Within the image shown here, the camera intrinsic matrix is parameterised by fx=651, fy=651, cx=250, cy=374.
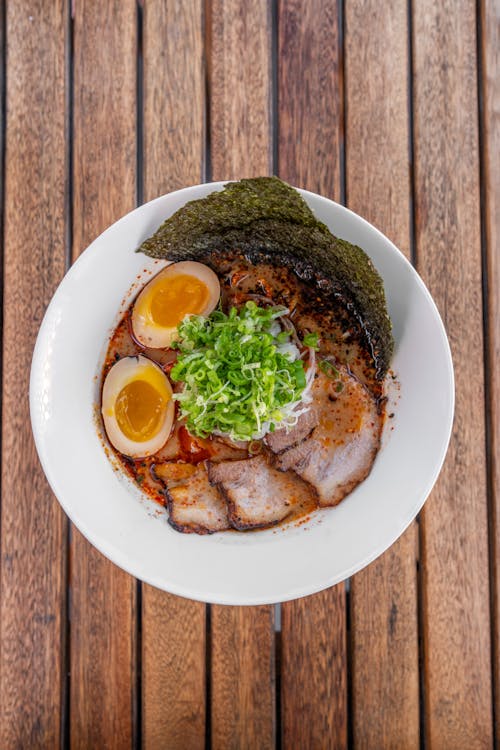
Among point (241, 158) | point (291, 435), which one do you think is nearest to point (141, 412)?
point (291, 435)

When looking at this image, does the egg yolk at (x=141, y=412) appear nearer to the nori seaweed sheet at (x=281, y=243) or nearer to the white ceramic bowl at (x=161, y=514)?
the white ceramic bowl at (x=161, y=514)

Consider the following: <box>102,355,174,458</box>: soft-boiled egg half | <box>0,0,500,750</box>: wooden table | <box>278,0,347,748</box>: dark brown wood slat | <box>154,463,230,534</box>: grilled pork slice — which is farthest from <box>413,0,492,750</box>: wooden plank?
→ <box>102,355,174,458</box>: soft-boiled egg half

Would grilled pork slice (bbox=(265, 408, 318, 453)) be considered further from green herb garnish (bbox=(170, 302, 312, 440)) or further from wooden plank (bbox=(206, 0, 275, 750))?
wooden plank (bbox=(206, 0, 275, 750))

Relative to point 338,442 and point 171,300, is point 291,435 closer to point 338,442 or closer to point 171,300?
point 338,442

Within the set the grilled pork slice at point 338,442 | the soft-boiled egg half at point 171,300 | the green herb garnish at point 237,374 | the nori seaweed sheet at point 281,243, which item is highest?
the nori seaweed sheet at point 281,243

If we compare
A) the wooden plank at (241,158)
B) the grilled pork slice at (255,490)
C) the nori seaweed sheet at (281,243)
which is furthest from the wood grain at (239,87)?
the grilled pork slice at (255,490)
